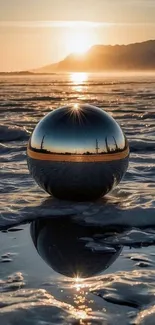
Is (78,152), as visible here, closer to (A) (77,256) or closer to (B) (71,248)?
(B) (71,248)

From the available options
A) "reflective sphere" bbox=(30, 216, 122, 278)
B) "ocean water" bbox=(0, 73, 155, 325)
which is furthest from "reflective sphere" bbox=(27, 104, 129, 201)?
"reflective sphere" bbox=(30, 216, 122, 278)

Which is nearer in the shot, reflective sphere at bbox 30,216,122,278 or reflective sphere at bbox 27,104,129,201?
reflective sphere at bbox 30,216,122,278

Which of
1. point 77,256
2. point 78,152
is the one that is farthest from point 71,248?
point 78,152

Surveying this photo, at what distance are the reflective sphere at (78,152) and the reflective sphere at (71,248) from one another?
0.61 m

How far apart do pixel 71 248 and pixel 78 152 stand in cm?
161

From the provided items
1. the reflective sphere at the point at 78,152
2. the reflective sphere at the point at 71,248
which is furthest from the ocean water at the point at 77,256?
the reflective sphere at the point at 78,152

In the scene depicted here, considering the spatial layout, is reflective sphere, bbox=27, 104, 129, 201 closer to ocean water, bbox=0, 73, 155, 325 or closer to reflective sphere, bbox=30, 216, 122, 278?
ocean water, bbox=0, 73, 155, 325

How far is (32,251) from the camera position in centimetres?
642

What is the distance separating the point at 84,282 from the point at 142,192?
3.81 meters

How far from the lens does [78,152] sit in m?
7.74

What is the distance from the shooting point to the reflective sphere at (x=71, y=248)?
5.94 m

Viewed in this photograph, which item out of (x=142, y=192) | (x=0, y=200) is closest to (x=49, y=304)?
(x=0, y=200)

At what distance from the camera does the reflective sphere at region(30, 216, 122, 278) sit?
5938mm

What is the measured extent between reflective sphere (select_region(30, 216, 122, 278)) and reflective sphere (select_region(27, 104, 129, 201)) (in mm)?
612
